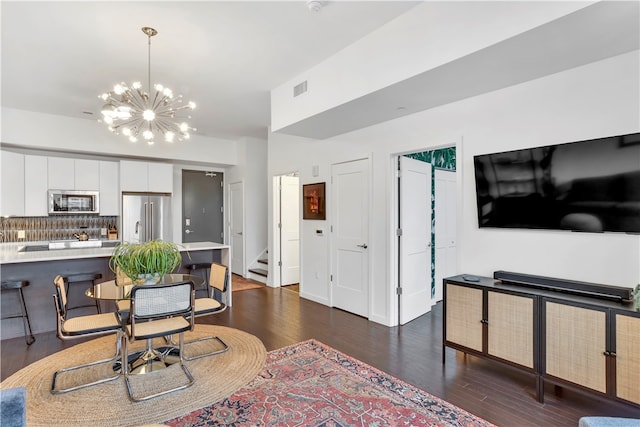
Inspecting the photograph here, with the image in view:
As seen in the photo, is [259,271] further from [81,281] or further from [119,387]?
[119,387]

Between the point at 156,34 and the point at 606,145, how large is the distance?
12.2ft

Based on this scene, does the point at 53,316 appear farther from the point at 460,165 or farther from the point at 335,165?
the point at 460,165

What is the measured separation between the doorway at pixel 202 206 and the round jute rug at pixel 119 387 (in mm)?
4177

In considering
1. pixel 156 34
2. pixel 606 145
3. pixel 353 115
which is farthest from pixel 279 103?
pixel 606 145

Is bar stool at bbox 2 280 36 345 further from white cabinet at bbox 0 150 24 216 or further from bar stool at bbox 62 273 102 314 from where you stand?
white cabinet at bbox 0 150 24 216

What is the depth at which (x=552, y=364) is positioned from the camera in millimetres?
2453

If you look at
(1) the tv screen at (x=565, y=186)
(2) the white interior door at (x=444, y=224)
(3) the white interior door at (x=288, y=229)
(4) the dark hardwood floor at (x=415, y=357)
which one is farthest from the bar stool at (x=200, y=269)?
(1) the tv screen at (x=565, y=186)

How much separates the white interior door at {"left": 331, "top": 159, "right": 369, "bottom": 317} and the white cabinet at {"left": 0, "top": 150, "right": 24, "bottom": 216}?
4932 millimetres

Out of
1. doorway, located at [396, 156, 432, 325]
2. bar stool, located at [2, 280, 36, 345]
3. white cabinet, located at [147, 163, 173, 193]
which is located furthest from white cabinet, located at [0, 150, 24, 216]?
doorway, located at [396, 156, 432, 325]

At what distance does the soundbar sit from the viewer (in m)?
2.30

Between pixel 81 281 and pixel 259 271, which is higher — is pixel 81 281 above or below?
above

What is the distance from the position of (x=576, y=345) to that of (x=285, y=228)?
15.5ft

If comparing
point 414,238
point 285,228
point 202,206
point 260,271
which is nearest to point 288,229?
point 285,228

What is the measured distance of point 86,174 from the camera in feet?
19.5
